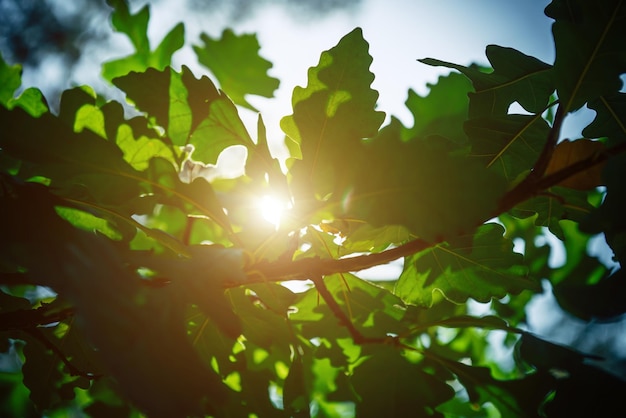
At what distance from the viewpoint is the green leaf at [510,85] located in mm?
1118

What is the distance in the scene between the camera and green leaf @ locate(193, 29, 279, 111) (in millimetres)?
1745

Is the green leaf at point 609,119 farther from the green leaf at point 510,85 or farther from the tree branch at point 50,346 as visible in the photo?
the tree branch at point 50,346

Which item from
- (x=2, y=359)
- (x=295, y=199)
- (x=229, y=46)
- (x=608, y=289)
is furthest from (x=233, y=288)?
(x=2, y=359)

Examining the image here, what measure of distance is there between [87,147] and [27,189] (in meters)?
0.15

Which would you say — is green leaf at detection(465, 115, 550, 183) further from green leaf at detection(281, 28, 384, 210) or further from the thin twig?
the thin twig

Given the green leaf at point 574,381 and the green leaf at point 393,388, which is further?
the green leaf at point 393,388

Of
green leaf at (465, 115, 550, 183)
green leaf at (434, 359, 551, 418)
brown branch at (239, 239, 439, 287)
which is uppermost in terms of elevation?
green leaf at (465, 115, 550, 183)

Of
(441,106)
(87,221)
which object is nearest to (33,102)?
(87,221)

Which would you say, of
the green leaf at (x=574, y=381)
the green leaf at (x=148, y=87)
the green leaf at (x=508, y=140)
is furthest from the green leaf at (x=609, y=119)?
the green leaf at (x=148, y=87)

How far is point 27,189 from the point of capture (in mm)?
842

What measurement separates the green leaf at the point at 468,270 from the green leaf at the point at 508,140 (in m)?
0.17

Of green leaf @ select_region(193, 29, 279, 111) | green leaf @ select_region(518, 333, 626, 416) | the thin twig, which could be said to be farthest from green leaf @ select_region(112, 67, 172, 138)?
green leaf @ select_region(518, 333, 626, 416)

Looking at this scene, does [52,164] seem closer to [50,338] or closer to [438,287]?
[50,338]

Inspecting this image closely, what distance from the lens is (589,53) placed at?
0.90m
